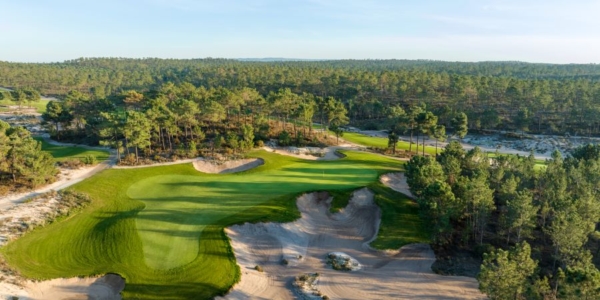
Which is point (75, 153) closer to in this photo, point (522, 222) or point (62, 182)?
point (62, 182)

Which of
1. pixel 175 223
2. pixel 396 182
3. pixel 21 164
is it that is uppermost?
pixel 21 164

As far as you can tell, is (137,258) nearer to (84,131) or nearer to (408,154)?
(408,154)

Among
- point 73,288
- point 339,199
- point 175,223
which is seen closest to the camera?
point 73,288

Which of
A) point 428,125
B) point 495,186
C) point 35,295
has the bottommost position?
point 35,295

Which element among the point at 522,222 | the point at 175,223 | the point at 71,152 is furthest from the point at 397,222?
the point at 71,152

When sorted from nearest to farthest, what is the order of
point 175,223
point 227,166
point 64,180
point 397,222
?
point 175,223
point 397,222
point 64,180
point 227,166

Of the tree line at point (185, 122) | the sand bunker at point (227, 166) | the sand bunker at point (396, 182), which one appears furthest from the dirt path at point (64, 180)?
the sand bunker at point (396, 182)

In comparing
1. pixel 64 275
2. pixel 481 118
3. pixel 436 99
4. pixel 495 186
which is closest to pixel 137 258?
pixel 64 275
